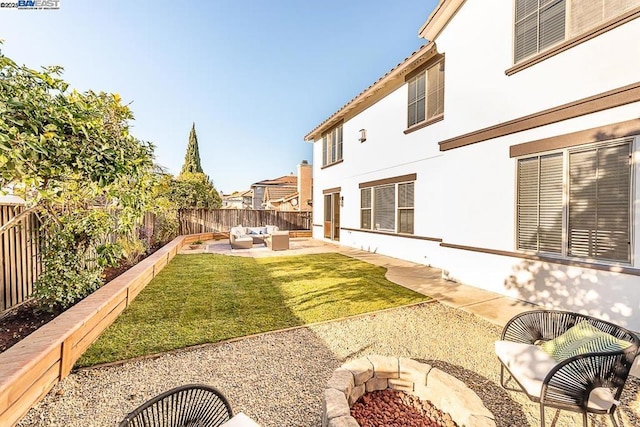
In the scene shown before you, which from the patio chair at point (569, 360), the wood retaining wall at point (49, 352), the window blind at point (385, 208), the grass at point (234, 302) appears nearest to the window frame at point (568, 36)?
the patio chair at point (569, 360)

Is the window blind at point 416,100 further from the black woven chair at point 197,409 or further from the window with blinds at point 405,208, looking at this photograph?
the black woven chair at point 197,409

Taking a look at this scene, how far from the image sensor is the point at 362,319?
4.53 metres

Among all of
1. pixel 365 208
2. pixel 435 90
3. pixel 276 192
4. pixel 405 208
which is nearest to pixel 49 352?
pixel 405 208

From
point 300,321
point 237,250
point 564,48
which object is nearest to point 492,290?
point 300,321

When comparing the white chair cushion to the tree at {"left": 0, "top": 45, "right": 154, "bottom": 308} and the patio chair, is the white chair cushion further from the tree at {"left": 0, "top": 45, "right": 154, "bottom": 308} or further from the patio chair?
the tree at {"left": 0, "top": 45, "right": 154, "bottom": 308}

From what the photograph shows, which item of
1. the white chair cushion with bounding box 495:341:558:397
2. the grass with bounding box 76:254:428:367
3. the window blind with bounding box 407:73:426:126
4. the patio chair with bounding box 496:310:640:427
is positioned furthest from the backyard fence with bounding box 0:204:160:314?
the window blind with bounding box 407:73:426:126

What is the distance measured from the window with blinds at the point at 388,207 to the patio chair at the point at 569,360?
6.26 meters

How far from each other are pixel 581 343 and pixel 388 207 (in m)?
7.96

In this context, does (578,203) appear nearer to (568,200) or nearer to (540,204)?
(568,200)

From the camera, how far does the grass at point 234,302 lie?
376 cm

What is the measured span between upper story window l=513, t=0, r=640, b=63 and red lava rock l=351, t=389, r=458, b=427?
5.94 metres

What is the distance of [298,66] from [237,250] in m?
13.0

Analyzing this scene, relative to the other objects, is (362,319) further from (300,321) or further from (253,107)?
(253,107)

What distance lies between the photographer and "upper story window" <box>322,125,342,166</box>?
13.9 meters
